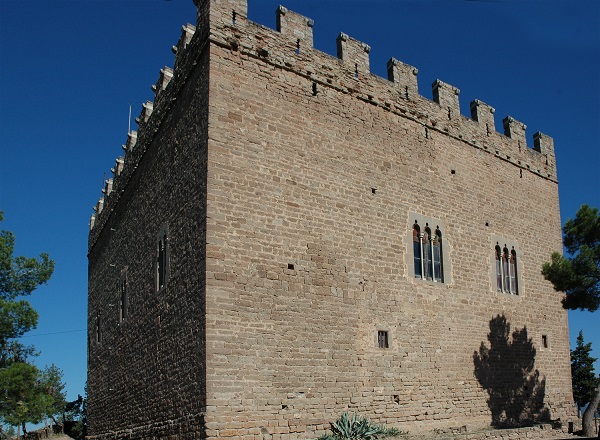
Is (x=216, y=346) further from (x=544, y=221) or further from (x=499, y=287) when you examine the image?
(x=544, y=221)

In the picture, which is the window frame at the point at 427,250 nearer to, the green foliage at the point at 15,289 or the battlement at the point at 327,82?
the battlement at the point at 327,82

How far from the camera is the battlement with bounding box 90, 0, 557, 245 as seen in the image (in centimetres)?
1226

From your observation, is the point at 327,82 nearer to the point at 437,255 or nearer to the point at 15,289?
the point at 437,255

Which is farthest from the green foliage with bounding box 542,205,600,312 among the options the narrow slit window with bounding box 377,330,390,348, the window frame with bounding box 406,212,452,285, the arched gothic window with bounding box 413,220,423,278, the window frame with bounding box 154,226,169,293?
the window frame with bounding box 154,226,169,293

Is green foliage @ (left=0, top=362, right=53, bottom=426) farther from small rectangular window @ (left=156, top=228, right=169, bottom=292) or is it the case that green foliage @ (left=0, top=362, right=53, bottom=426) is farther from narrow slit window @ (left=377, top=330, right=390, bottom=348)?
narrow slit window @ (left=377, top=330, right=390, bottom=348)

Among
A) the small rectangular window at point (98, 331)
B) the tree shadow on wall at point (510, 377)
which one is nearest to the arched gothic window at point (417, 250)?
the tree shadow on wall at point (510, 377)

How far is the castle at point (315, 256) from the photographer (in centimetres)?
1105

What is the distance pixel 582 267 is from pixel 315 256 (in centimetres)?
707

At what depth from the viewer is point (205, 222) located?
10.9m

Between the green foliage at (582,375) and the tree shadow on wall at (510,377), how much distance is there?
37.9 ft

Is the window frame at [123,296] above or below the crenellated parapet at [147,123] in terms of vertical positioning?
below

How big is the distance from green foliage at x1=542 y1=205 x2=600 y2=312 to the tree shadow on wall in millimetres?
1689

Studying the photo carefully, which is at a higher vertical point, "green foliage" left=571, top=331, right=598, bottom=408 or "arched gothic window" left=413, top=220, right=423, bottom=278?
"arched gothic window" left=413, top=220, right=423, bottom=278

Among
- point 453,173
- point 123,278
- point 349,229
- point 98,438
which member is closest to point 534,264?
point 453,173
